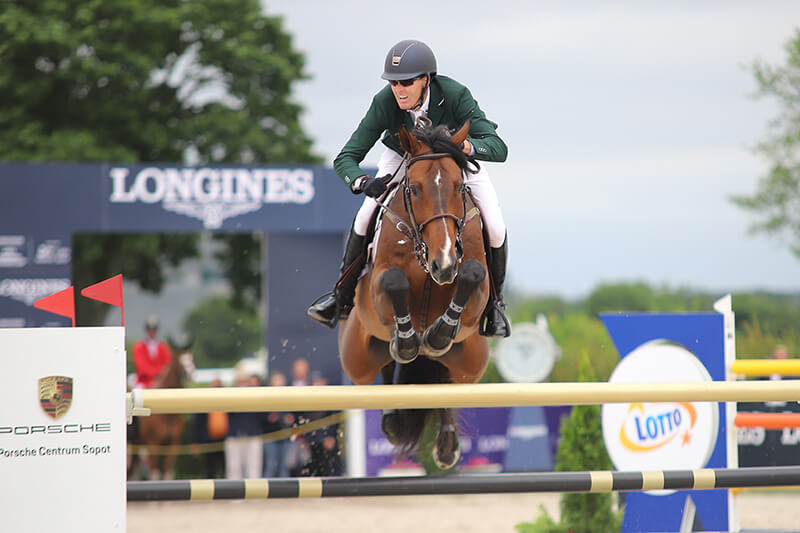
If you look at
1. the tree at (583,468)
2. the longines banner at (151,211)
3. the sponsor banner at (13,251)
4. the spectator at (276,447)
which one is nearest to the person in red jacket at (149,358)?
the longines banner at (151,211)

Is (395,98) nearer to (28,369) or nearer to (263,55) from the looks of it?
(28,369)

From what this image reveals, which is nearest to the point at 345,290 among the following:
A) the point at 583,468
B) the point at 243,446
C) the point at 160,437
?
the point at 583,468

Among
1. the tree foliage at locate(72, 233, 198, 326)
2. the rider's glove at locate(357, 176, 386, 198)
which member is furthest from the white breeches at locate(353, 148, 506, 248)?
the tree foliage at locate(72, 233, 198, 326)

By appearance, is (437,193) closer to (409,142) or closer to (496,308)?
(409,142)

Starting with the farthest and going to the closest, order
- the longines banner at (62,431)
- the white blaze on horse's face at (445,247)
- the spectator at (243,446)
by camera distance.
Result: the spectator at (243,446)
the white blaze on horse's face at (445,247)
the longines banner at (62,431)

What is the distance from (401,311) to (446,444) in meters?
1.06

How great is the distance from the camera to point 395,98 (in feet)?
12.9

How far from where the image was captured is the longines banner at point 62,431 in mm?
2711

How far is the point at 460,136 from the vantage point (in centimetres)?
368

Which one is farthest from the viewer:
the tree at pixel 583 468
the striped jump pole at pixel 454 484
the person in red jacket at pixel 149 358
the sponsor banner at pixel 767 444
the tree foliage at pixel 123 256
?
the tree foliage at pixel 123 256

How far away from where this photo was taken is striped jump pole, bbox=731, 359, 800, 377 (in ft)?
Answer: 14.0

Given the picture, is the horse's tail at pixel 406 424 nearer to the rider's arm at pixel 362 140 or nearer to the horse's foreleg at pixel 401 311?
the horse's foreleg at pixel 401 311

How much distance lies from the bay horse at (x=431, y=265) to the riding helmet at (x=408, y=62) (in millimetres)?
232

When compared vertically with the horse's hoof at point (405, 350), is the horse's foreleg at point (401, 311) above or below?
above
